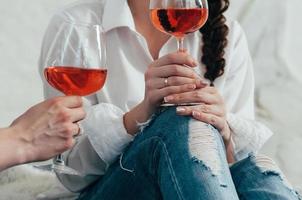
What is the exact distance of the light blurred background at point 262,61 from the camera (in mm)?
1746

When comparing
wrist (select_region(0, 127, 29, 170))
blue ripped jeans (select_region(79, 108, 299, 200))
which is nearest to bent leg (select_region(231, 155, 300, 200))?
blue ripped jeans (select_region(79, 108, 299, 200))

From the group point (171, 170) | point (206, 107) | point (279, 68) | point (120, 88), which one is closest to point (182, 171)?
point (171, 170)

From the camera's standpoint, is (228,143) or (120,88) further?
(120,88)

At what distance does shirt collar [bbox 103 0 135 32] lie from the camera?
1.41m

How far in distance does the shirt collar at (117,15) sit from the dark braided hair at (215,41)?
0.17m

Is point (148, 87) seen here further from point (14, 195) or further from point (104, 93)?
point (14, 195)

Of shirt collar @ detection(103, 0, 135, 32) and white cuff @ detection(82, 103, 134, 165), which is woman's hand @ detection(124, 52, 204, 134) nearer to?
white cuff @ detection(82, 103, 134, 165)

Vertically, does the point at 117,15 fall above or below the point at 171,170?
above

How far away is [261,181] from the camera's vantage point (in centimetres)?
115

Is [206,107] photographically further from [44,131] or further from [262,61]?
[262,61]

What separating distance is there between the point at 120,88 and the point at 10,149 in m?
0.40

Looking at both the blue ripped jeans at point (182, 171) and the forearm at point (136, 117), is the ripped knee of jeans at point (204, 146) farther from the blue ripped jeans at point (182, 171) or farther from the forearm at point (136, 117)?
the forearm at point (136, 117)

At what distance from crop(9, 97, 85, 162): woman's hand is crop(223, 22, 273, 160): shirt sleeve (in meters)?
0.37

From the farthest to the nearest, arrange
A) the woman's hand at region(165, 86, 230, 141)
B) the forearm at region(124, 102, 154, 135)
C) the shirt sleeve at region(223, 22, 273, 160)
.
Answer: the shirt sleeve at region(223, 22, 273, 160)
the forearm at region(124, 102, 154, 135)
the woman's hand at region(165, 86, 230, 141)
